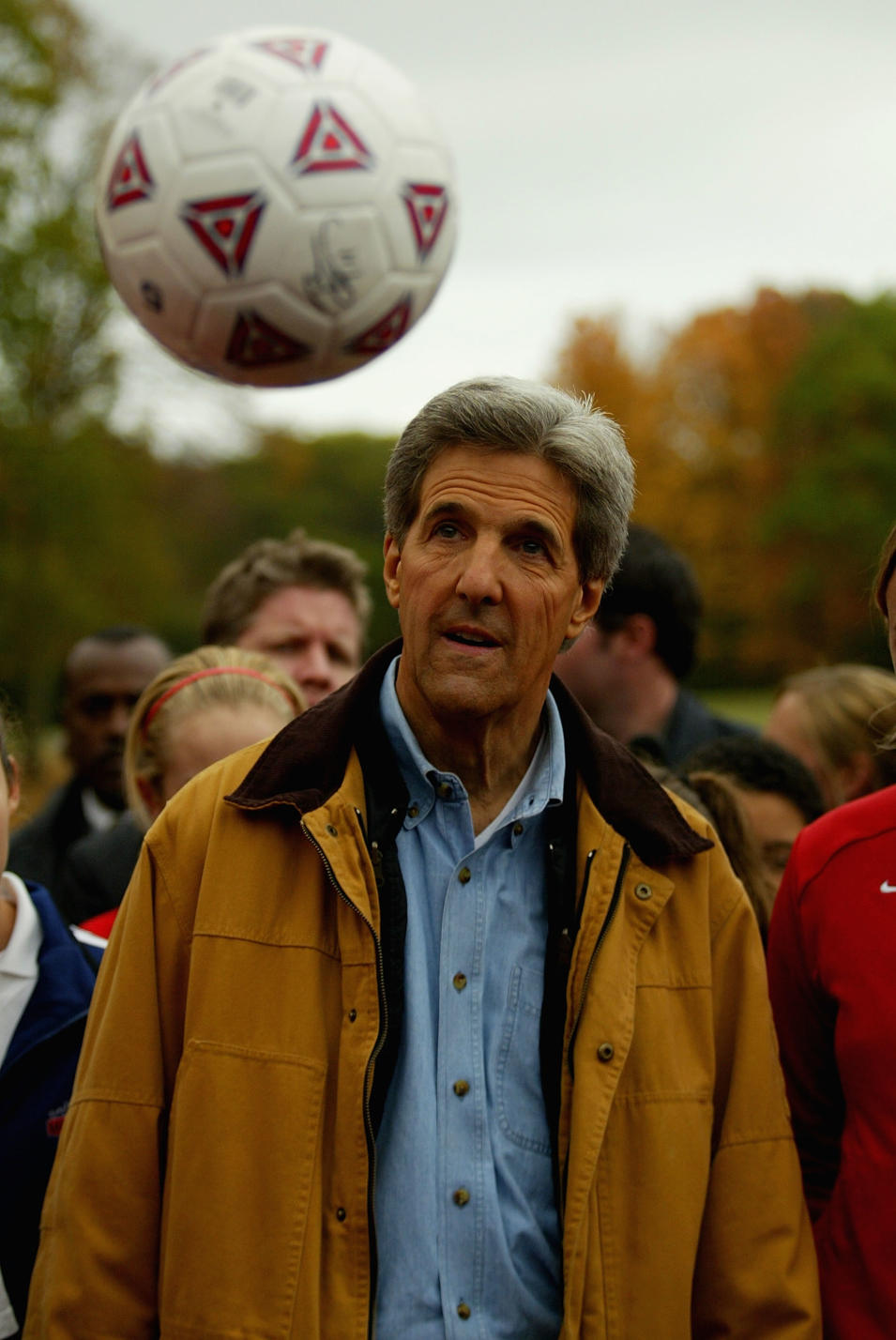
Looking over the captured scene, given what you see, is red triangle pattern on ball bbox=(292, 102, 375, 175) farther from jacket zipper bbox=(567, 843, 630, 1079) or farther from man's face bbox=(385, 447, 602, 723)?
jacket zipper bbox=(567, 843, 630, 1079)

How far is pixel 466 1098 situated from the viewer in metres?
2.49

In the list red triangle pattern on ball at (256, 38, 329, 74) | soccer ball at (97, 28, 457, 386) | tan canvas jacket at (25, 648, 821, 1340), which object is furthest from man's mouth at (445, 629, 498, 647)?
red triangle pattern on ball at (256, 38, 329, 74)

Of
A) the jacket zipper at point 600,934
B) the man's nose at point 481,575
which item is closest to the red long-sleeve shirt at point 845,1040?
the jacket zipper at point 600,934

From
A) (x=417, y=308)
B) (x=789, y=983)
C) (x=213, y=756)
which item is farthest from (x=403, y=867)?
(x=417, y=308)

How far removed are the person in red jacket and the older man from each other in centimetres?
9

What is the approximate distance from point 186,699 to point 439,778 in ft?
4.33

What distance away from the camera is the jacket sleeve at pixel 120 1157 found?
2404mm

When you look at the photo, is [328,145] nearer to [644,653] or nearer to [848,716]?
[644,653]

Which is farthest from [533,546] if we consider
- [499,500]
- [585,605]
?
[585,605]

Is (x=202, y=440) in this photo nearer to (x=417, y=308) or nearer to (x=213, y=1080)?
(x=417, y=308)

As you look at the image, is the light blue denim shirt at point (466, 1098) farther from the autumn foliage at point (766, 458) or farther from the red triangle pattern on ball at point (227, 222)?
the autumn foliage at point (766, 458)

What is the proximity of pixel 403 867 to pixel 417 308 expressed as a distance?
1.96 metres

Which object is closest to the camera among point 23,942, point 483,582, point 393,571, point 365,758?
point 483,582

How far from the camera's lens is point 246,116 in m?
3.70
